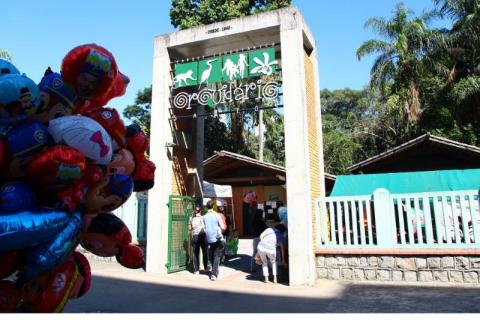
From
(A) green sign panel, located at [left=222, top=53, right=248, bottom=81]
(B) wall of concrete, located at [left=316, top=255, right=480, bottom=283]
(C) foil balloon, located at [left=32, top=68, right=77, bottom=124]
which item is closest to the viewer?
(C) foil balloon, located at [left=32, top=68, right=77, bottom=124]

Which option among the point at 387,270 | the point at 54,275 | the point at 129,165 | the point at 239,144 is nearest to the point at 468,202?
the point at 387,270

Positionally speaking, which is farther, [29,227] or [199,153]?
[199,153]

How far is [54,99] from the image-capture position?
145 inches

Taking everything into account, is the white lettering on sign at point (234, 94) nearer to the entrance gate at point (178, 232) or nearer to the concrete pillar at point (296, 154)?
the concrete pillar at point (296, 154)

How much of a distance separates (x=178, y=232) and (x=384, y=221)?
4850mm

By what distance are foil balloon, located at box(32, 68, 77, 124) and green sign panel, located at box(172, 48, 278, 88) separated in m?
5.72

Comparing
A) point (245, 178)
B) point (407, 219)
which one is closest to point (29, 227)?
point (407, 219)

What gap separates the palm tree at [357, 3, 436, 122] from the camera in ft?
62.6

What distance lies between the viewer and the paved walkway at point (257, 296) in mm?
5840

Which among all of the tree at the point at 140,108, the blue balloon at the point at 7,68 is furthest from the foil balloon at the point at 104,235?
the tree at the point at 140,108

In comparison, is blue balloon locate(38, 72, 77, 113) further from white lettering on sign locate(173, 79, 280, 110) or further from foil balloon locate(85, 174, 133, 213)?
white lettering on sign locate(173, 79, 280, 110)

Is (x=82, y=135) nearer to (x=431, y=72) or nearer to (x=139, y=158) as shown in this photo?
(x=139, y=158)

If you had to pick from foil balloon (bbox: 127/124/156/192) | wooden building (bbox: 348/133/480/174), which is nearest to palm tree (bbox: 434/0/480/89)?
wooden building (bbox: 348/133/480/174)

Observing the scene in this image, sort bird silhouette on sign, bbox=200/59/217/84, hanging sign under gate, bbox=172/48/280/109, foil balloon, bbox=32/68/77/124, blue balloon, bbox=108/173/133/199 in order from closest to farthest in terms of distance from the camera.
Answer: foil balloon, bbox=32/68/77/124 → blue balloon, bbox=108/173/133/199 → hanging sign under gate, bbox=172/48/280/109 → bird silhouette on sign, bbox=200/59/217/84
